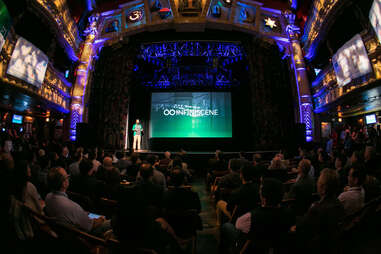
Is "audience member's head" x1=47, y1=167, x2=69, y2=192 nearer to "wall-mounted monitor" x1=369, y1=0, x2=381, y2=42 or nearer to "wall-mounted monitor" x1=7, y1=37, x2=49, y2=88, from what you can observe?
"wall-mounted monitor" x1=7, y1=37, x2=49, y2=88

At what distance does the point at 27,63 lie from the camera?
673 centimetres

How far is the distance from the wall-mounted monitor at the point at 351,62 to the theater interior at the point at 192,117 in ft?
0.13

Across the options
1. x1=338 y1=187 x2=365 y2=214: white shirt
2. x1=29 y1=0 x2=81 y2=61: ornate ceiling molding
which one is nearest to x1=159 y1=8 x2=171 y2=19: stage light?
x1=29 y1=0 x2=81 y2=61: ornate ceiling molding

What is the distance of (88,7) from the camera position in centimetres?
994

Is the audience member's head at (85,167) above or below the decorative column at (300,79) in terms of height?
below

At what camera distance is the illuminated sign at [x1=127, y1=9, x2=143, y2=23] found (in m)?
9.61

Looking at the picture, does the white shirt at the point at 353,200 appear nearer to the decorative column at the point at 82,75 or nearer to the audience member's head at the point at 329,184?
the audience member's head at the point at 329,184

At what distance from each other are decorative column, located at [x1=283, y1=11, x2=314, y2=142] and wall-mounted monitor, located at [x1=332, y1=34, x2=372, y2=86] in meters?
1.52

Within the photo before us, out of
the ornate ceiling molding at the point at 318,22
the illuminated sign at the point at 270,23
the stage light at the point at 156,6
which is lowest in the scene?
the ornate ceiling molding at the point at 318,22

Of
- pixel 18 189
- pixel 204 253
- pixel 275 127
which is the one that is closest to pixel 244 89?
pixel 275 127

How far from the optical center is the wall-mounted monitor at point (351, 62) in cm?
592

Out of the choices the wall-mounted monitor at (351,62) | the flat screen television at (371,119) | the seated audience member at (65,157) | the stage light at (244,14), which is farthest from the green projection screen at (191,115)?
the flat screen television at (371,119)

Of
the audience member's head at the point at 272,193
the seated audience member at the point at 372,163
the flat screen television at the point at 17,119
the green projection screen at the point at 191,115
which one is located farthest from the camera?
the flat screen television at the point at 17,119

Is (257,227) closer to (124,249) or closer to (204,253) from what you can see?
(124,249)
